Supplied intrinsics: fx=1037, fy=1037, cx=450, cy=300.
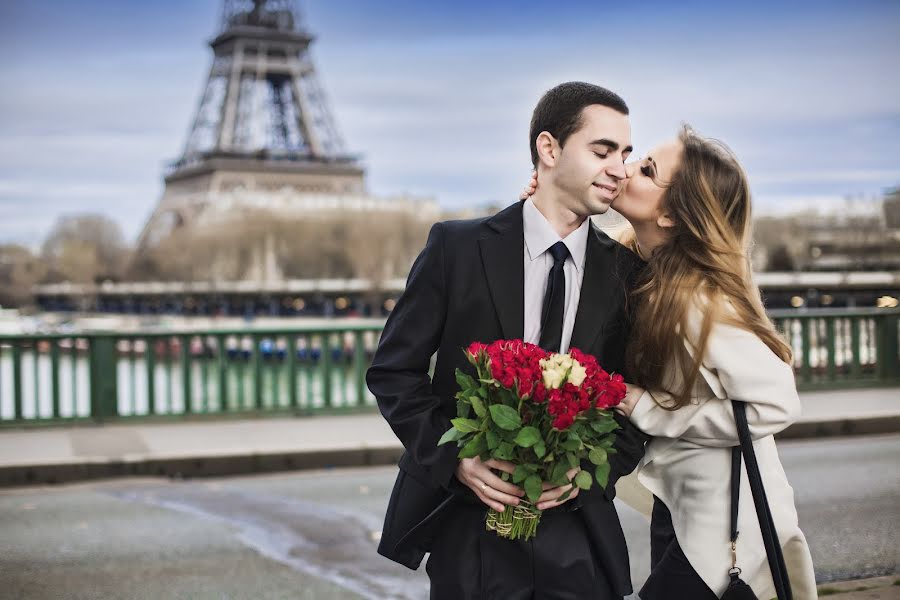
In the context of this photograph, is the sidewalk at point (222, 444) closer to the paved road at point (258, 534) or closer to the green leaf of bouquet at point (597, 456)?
the paved road at point (258, 534)

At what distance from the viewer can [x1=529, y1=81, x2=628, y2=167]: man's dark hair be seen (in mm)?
2527

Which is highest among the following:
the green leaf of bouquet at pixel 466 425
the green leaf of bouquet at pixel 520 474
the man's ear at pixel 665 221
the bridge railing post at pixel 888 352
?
the man's ear at pixel 665 221

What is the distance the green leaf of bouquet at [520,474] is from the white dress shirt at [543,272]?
0.42 metres

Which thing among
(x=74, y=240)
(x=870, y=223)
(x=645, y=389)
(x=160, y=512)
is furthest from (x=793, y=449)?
(x=74, y=240)

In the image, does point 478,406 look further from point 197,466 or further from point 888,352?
point 888,352

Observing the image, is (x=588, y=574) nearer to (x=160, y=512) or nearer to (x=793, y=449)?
(x=160, y=512)

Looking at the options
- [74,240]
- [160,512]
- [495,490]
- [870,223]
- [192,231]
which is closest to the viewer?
[495,490]

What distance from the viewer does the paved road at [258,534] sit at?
516cm

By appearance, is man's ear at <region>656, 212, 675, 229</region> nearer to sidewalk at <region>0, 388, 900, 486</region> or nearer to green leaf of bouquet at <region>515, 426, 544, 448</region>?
green leaf of bouquet at <region>515, 426, 544, 448</region>

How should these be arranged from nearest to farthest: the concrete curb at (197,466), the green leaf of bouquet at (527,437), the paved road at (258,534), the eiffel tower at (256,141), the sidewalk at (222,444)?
the green leaf of bouquet at (527,437) → the paved road at (258,534) → the concrete curb at (197,466) → the sidewalk at (222,444) → the eiffel tower at (256,141)

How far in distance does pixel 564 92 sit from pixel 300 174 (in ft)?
238

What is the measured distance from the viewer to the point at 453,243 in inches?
102

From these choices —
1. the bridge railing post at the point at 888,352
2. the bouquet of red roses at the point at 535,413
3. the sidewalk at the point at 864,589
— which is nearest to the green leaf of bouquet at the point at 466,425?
the bouquet of red roses at the point at 535,413

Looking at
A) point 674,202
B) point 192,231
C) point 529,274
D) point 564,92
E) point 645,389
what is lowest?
point 645,389
